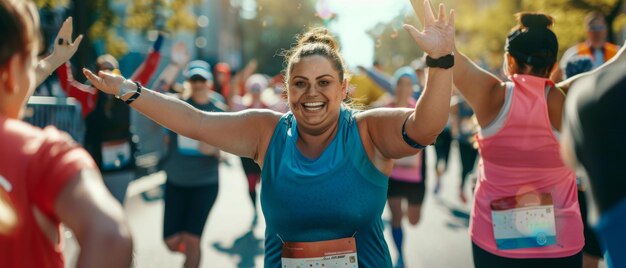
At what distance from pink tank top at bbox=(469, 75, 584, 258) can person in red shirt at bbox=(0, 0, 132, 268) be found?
215cm

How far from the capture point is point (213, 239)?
738cm

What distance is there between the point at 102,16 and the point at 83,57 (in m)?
6.00

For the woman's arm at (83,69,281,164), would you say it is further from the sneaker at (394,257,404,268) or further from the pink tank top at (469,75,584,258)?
the sneaker at (394,257,404,268)

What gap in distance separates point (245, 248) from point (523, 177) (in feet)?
14.5

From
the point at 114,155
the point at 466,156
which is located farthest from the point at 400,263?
the point at 466,156

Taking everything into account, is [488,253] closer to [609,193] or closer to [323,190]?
[323,190]

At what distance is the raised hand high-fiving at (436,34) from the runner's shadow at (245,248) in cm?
432

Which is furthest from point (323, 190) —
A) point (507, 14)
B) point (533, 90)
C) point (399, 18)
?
point (507, 14)

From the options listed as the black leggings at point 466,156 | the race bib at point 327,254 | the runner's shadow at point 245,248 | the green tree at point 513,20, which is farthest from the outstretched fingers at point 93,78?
the black leggings at point 466,156

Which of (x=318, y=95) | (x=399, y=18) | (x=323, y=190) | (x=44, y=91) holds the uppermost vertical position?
(x=399, y=18)

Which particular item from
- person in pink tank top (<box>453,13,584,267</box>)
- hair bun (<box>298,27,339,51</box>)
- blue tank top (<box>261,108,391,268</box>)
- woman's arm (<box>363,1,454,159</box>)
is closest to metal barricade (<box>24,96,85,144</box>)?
hair bun (<box>298,27,339,51</box>)

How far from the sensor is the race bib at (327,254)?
248cm

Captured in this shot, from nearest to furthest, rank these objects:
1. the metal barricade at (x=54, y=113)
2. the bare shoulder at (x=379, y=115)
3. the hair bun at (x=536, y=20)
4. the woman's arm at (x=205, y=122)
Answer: the bare shoulder at (x=379, y=115)
the woman's arm at (x=205, y=122)
the hair bun at (x=536, y=20)
the metal barricade at (x=54, y=113)

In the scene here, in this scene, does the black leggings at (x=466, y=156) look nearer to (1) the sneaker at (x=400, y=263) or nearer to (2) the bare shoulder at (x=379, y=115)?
(1) the sneaker at (x=400, y=263)
